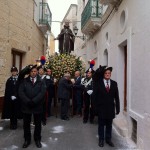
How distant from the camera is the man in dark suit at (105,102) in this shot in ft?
21.9

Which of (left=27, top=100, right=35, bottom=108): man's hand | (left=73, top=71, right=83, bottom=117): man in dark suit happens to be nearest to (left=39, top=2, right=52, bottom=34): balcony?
(left=73, top=71, right=83, bottom=117): man in dark suit

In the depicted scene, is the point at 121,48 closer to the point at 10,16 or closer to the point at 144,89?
the point at 144,89

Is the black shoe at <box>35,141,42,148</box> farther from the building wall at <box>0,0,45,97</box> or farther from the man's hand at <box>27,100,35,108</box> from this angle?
the building wall at <box>0,0,45,97</box>

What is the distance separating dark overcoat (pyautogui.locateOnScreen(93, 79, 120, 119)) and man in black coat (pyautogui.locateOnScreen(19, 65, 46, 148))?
4.16ft

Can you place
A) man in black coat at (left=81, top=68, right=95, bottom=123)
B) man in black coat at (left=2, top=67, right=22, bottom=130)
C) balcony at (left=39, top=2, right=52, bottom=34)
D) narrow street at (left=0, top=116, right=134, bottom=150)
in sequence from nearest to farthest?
narrow street at (left=0, top=116, right=134, bottom=150) → man in black coat at (left=2, top=67, right=22, bottom=130) → man in black coat at (left=81, top=68, right=95, bottom=123) → balcony at (left=39, top=2, right=52, bottom=34)

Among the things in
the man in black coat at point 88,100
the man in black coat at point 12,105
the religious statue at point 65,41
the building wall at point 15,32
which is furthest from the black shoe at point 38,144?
the religious statue at point 65,41

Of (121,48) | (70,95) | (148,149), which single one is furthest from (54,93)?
(148,149)

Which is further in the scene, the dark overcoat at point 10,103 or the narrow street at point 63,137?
the dark overcoat at point 10,103

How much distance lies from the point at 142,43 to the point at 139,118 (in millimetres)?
1687

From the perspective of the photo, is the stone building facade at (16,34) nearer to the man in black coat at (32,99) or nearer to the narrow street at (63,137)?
the narrow street at (63,137)

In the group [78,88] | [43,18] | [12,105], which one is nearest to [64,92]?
[78,88]

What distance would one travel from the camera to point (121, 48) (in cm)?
945

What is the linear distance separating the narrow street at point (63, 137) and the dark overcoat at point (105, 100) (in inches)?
31.2

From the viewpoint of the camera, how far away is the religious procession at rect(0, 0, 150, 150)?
6.61 metres
